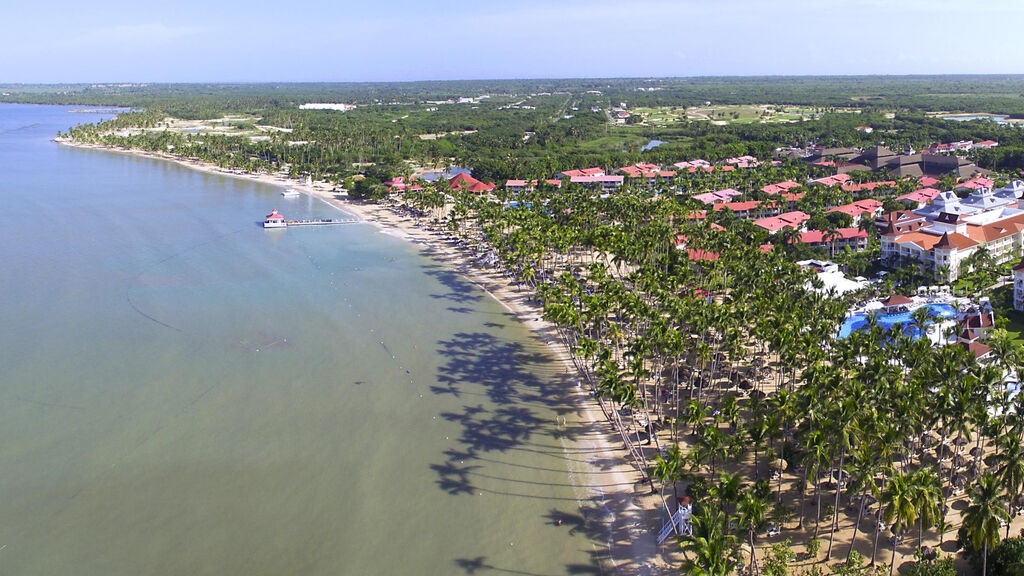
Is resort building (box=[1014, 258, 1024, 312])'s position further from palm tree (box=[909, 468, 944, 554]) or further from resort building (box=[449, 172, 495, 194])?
resort building (box=[449, 172, 495, 194])

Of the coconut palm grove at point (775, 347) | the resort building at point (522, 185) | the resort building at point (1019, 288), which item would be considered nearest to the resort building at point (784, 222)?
the coconut palm grove at point (775, 347)

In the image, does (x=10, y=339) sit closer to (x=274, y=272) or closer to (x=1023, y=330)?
(x=274, y=272)

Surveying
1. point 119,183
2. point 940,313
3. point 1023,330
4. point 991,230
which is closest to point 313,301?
point 940,313

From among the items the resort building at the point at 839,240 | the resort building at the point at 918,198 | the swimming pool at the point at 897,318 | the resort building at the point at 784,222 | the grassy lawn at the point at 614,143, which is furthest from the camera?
the grassy lawn at the point at 614,143

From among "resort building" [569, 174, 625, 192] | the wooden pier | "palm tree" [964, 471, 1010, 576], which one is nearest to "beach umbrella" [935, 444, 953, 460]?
"palm tree" [964, 471, 1010, 576]

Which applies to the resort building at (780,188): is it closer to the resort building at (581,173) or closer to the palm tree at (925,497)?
the resort building at (581,173)

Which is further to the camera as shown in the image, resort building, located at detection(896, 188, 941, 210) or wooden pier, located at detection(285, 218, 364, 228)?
wooden pier, located at detection(285, 218, 364, 228)

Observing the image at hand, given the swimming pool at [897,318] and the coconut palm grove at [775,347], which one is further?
the swimming pool at [897,318]

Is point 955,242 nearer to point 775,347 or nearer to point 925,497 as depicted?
point 775,347
